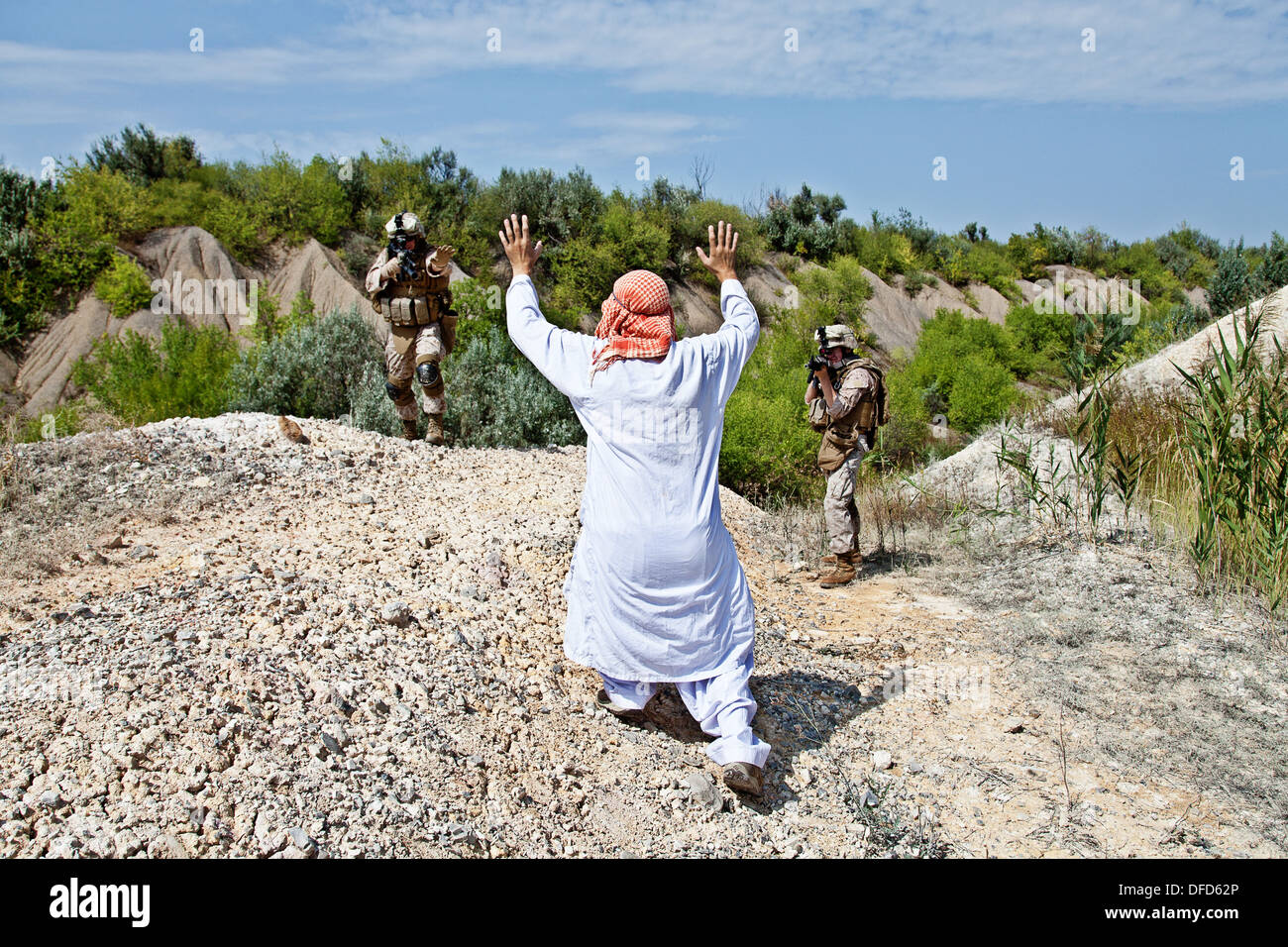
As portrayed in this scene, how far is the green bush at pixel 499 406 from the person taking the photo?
27.4 feet

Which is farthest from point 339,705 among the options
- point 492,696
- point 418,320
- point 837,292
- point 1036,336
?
point 1036,336

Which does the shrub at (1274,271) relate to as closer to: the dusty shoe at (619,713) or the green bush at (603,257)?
the green bush at (603,257)

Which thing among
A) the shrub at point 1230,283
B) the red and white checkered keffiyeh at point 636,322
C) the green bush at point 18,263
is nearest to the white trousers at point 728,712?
the red and white checkered keffiyeh at point 636,322

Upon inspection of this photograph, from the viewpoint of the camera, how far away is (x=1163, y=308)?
73.2 feet

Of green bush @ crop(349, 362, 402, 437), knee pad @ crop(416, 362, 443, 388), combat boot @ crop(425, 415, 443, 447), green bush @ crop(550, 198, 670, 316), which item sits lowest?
combat boot @ crop(425, 415, 443, 447)

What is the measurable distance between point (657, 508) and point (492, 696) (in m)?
1.16

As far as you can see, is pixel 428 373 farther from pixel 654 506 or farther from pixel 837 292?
pixel 837 292

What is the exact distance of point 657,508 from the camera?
3230 millimetres

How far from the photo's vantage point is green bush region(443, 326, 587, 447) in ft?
A: 27.4

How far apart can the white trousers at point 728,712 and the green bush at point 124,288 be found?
12.5 metres

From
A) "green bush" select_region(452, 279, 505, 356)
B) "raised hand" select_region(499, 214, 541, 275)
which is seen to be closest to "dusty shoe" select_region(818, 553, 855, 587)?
"raised hand" select_region(499, 214, 541, 275)

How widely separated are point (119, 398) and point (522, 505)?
4.69 m

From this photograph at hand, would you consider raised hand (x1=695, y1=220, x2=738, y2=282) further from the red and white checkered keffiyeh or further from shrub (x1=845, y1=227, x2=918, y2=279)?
shrub (x1=845, y1=227, x2=918, y2=279)

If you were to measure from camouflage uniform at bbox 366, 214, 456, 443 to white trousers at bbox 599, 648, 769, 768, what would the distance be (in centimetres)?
446
